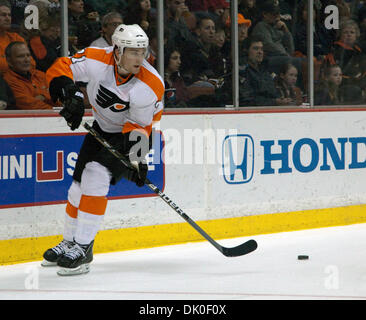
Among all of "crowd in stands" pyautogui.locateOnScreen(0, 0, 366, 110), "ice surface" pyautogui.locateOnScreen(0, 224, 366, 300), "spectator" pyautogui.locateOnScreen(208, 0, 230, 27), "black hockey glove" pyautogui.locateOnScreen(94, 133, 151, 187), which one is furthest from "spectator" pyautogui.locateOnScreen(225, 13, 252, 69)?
"black hockey glove" pyautogui.locateOnScreen(94, 133, 151, 187)

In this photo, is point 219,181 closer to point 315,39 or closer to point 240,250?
point 240,250

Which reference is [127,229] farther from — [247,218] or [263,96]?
[263,96]

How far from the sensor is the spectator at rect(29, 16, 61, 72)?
16.2 ft

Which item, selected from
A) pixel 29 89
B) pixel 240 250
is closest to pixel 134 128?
pixel 29 89

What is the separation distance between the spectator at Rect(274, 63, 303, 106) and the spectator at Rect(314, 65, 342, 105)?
17cm

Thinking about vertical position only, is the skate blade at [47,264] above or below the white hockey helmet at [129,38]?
below

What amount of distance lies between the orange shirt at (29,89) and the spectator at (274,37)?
69.4 inches

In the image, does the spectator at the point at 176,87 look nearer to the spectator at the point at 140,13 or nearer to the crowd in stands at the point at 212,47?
the crowd in stands at the point at 212,47

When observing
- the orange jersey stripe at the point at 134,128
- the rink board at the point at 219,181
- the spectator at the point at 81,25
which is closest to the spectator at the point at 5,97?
the rink board at the point at 219,181

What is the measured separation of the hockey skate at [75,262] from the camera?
437 cm

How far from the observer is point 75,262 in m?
4.38

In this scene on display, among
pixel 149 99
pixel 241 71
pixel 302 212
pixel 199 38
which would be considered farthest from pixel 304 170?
pixel 149 99

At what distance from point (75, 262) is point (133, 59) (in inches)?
43.1
